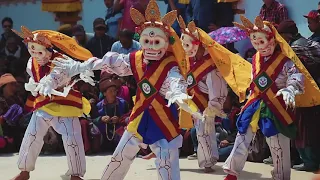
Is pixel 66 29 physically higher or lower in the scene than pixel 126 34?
higher

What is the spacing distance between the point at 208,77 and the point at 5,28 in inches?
214

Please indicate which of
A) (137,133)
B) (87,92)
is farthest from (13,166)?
(137,133)

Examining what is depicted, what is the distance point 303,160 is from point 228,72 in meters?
1.38

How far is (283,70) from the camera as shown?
6.39 m

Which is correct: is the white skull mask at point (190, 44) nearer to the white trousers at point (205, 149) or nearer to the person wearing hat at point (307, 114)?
the white trousers at point (205, 149)

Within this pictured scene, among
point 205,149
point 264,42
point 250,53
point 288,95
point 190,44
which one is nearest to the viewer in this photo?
point 288,95

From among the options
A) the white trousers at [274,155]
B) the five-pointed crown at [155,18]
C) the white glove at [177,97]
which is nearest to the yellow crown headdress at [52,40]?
the five-pointed crown at [155,18]

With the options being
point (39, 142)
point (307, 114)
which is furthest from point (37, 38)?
point (307, 114)

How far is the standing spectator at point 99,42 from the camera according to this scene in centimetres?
1018

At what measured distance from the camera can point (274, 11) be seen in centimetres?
880

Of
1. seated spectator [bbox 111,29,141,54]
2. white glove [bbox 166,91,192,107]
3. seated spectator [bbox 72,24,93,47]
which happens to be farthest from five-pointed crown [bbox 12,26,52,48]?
seated spectator [bbox 72,24,93,47]

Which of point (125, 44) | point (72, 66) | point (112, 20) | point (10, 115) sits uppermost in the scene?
point (112, 20)

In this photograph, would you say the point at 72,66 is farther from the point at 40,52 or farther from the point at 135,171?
the point at 135,171

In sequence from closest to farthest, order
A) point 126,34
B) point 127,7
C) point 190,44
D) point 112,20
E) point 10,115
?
point 190,44, point 10,115, point 126,34, point 127,7, point 112,20
